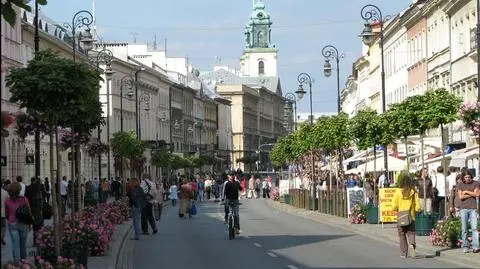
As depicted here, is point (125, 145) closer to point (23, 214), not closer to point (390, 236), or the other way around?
point (390, 236)

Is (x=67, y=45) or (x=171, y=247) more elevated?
(x=67, y=45)

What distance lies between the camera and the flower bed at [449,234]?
958 inches

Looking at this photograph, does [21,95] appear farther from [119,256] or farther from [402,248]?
[402,248]

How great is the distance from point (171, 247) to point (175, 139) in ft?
391

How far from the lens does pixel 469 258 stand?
2175 cm

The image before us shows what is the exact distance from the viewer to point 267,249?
88.8ft

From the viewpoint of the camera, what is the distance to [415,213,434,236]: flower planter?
29250mm

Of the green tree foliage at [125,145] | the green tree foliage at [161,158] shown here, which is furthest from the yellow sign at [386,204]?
the green tree foliage at [161,158]

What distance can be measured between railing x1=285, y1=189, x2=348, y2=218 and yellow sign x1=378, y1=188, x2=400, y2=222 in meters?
7.42

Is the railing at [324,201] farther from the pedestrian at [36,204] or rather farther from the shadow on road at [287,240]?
the pedestrian at [36,204]

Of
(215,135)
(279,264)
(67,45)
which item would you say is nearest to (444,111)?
(279,264)

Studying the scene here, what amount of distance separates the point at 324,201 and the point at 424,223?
19897 millimetres

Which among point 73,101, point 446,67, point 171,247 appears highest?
point 446,67

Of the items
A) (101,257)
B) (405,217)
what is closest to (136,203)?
(101,257)
